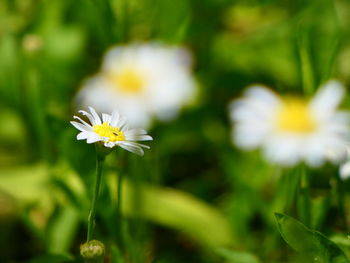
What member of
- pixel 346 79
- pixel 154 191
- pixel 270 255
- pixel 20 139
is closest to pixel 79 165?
pixel 154 191

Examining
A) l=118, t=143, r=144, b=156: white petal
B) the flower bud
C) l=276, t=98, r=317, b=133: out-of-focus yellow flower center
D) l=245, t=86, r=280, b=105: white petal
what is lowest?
the flower bud

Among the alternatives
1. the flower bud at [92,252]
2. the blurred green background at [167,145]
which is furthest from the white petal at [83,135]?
the blurred green background at [167,145]

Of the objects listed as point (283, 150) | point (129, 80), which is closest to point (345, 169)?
point (283, 150)

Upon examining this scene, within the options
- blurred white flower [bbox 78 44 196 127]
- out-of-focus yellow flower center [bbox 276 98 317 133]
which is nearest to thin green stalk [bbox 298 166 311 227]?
out-of-focus yellow flower center [bbox 276 98 317 133]

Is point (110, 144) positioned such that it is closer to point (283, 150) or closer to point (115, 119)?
point (115, 119)

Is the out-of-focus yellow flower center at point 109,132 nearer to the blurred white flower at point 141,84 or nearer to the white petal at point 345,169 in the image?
the white petal at point 345,169

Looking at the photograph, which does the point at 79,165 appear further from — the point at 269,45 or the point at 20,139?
the point at 269,45

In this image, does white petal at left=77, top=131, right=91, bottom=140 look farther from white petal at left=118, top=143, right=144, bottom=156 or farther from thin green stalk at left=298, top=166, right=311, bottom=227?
thin green stalk at left=298, top=166, right=311, bottom=227
